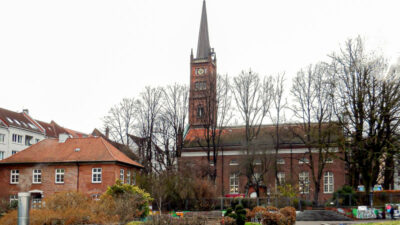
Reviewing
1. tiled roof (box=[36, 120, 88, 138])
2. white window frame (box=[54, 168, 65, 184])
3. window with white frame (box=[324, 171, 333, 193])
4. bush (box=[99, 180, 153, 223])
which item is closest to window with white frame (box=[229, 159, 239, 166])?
window with white frame (box=[324, 171, 333, 193])

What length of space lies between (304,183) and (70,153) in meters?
26.4

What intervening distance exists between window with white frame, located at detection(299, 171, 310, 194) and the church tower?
41.2 ft

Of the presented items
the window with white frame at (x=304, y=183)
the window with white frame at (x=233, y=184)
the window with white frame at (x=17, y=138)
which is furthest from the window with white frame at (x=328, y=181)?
the window with white frame at (x=17, y=138)

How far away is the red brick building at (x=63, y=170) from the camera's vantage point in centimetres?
4116

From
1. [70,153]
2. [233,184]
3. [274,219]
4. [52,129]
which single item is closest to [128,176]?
[70,153]

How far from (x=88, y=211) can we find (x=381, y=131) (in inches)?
926

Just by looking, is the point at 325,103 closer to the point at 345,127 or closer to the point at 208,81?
the point at 345,127

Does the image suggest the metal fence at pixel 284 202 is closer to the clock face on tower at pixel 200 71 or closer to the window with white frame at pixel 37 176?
the window with white frame at pixel 37 176

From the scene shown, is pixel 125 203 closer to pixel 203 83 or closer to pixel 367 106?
pixel 367 106

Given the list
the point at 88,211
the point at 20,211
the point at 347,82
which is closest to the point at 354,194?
the point at 347,82

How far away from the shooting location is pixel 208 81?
53531 millimetres

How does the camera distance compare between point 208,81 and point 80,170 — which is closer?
point 80,170

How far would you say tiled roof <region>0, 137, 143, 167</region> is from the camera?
41812 millimetres

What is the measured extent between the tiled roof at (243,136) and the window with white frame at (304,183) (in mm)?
3855
